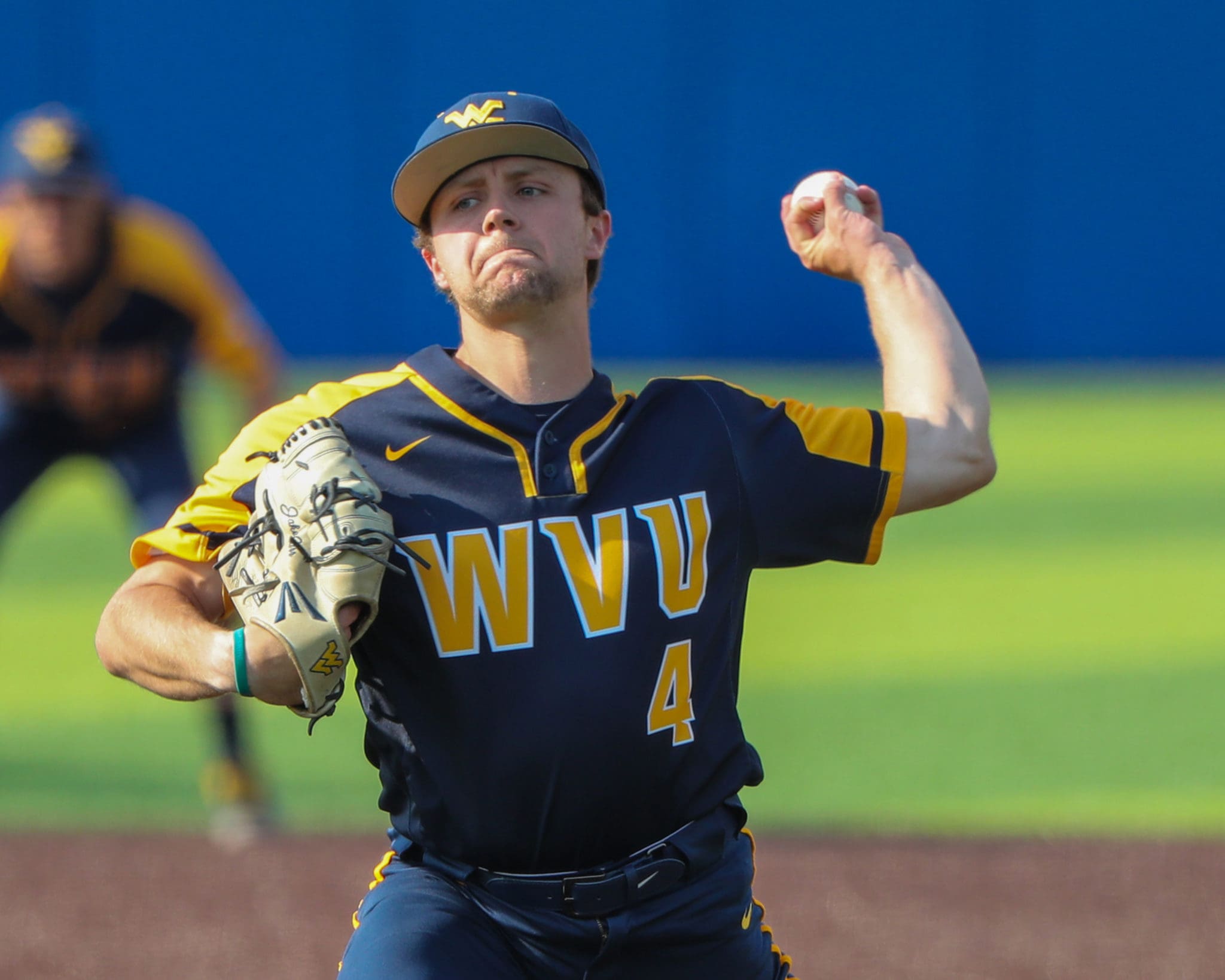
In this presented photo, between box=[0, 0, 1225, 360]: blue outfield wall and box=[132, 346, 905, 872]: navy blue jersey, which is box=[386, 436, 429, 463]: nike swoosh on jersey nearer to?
box=[132, 346, 905, 872]: navy blue jersey

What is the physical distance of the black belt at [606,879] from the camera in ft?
9.43

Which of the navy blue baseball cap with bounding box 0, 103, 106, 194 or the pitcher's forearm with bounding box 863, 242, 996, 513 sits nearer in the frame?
the pitcher's forearm with bounding box 863, 242, 996, 513

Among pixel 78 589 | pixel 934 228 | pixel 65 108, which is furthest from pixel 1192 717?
pixel 65 108

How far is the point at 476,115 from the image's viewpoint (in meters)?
3.04

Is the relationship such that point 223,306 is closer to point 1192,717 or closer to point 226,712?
point 226,712

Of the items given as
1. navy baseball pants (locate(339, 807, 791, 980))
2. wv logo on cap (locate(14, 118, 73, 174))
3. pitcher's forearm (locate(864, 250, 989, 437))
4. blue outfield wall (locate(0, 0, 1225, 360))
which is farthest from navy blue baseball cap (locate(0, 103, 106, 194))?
blue outfield wall (locate(0, 0, 1225, 360))

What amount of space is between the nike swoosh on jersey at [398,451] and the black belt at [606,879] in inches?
26.7

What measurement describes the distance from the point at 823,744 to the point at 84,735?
3.02 metres

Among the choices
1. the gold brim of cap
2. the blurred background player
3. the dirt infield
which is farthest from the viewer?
the blurred background player

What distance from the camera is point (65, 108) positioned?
1834cm

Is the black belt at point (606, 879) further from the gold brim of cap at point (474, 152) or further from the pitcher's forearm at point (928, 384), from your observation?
the gold brim of cap at point (474, 152)

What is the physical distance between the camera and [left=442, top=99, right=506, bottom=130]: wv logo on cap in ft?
9.93

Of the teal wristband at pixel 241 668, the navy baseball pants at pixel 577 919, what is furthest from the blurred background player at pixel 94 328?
the teal wristband at pixel 241 668

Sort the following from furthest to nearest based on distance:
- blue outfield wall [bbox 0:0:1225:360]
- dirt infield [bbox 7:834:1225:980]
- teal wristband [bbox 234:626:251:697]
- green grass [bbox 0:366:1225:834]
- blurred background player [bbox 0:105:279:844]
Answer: blue outfield wall [bbox 0:0:1225:360]
blurred background player [bbox 0:105:279:844]
green grass [bbox 0:366:1225:834]
dirt infield [bbox 7:834:1225:980]
teal wristband [bbox 234:626:251:697]
